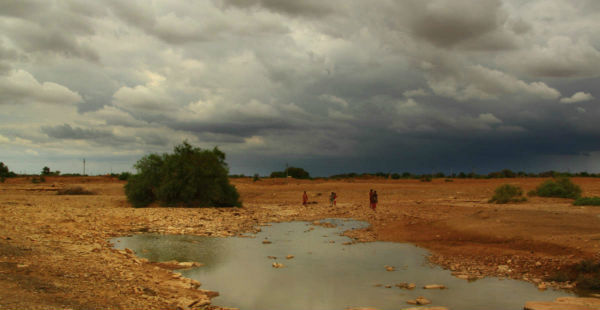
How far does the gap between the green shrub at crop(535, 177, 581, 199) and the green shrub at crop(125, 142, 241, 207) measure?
25473 millimetres

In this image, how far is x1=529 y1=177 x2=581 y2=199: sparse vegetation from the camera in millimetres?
33969

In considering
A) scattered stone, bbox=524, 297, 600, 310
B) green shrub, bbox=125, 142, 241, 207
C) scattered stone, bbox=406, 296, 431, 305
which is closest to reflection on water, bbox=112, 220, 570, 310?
scattered stone, bbox=406, 296, 431, 305

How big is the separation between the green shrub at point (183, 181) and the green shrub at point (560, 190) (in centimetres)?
2547

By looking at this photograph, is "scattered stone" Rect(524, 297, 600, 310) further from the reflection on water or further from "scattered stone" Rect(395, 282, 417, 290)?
"scattered stone" Rect(395, 282, 417, 290)

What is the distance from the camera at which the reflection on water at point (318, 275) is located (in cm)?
949

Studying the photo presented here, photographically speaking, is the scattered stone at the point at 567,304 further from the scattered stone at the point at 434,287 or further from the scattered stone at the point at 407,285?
the scattered stone at the point at 407,285

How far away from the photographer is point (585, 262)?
1092 centimetres

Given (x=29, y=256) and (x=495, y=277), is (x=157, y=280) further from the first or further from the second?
(x=495, y=277)

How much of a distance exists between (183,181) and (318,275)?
2279 cm

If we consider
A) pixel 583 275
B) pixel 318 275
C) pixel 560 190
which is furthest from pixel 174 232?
pixel 560 190

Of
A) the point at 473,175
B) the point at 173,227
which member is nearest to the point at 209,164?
the point at 173,227

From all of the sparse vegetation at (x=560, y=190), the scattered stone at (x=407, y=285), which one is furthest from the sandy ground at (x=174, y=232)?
the sparse vegetation at (x=560, y=190)

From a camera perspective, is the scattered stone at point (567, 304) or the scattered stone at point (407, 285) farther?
the scattered stone at point (407, 285)

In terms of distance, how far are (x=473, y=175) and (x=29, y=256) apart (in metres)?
77.8
